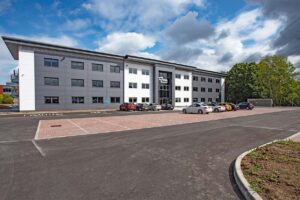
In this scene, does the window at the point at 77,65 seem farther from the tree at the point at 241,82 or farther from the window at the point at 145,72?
the tree at the point at 241,82

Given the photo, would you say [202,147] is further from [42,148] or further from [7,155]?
[7,155]

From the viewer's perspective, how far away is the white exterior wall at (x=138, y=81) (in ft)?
143

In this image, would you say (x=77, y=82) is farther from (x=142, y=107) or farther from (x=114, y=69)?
(x=142, y=107)

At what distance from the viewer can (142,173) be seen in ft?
17.0

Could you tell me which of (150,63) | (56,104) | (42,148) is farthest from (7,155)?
(150,63)

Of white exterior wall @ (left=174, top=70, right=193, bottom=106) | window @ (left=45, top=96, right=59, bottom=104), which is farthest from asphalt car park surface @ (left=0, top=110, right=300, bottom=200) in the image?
white exterior wall @ (left=174, top=70, right=193, bottom=106)

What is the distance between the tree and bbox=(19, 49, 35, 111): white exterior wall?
202ft

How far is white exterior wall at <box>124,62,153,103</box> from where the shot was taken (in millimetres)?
43625

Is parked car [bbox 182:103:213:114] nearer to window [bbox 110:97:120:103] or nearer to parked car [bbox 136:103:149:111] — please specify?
parked car [bbox 136:103:149:111]

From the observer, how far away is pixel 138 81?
45.6m

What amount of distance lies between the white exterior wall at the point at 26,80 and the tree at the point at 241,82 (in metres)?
61.6

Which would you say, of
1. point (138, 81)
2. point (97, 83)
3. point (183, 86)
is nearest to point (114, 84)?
point (97, 83)

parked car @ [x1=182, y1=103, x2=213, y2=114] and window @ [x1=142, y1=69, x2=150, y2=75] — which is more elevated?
window @ [x1=142, y1=69, x2=150, y2=75]

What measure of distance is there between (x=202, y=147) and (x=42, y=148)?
278 inches
